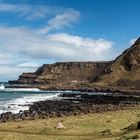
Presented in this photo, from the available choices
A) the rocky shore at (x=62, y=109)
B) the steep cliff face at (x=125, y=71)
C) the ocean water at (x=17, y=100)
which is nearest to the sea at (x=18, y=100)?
the ocean water at (x=17, y=100)

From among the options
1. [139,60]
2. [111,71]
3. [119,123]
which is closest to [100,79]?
[111,71]

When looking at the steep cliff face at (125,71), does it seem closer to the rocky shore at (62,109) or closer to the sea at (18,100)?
the sea at (18,100)

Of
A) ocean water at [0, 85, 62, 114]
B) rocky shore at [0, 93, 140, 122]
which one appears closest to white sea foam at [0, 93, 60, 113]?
ocean water at [0, 85, 62, 114]

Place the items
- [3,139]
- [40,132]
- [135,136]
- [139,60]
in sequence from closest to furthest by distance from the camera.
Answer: [135,136], [3,139], [40,132], [139,60]

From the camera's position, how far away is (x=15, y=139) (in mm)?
22078

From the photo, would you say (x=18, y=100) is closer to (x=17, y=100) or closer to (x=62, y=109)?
(x=17, y=100)

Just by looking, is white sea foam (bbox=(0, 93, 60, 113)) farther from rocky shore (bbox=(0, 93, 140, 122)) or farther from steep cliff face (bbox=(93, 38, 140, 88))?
steep cliff face (bbox=(93, 38, 140, 88))

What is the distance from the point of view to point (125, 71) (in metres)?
192

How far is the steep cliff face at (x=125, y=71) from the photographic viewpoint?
588 ft

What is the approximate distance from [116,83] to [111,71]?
16.6 metres

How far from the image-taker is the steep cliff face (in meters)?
179

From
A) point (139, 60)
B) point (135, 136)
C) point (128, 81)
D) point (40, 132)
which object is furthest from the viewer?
point (139, 60)

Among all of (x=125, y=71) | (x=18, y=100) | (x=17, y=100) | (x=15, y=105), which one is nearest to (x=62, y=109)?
(x=15, y=105)

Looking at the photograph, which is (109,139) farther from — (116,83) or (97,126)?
(116,83)
